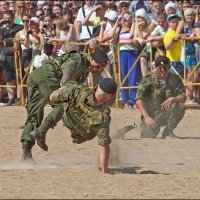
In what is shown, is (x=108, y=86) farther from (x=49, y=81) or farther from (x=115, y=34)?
(x=115, y=34)

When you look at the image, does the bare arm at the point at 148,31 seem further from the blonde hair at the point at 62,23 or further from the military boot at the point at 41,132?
the military boot at the point at 41,132

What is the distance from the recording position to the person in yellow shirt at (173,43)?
14.5 metres

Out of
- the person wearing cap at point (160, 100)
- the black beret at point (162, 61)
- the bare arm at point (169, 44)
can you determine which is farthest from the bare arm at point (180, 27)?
the black beret at point (162, 61)

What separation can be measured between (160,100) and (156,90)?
9.1 inches

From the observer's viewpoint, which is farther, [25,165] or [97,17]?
[97,17]

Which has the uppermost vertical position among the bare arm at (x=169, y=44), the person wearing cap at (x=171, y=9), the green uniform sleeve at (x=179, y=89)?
the person wearing cap at (x=171, y=9)

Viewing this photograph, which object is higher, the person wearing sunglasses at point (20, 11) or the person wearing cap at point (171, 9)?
the person wearing cap at point (171, 9)

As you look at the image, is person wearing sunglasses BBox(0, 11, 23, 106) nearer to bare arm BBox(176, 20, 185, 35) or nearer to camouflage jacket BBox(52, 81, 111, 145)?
bare arm BBox(176, 20, 185, 35)

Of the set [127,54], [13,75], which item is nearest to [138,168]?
[127,54]

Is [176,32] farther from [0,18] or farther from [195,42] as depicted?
[0,18]

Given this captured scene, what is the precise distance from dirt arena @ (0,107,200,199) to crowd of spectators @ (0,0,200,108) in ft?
6.16

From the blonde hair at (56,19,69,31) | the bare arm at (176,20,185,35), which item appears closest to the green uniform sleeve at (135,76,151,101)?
the bare arm at (176,20,185,35)

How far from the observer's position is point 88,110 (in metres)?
8.32

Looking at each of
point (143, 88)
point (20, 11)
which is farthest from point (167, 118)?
point (20, 11)
